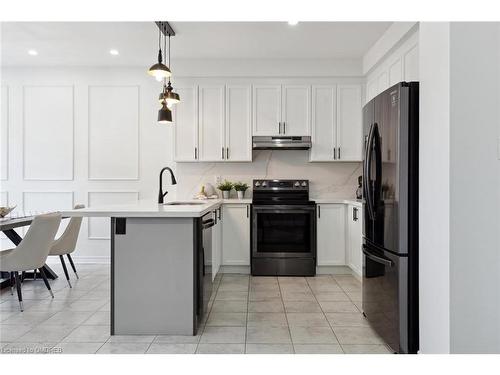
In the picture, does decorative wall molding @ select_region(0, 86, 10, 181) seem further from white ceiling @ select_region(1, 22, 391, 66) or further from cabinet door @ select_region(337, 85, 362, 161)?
cabinet door @ select_region(337, 85, 362, 161)

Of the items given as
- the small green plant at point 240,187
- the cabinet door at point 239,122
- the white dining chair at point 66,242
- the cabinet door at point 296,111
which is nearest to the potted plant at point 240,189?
the small green plant at point 240,187

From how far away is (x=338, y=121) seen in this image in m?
4.60

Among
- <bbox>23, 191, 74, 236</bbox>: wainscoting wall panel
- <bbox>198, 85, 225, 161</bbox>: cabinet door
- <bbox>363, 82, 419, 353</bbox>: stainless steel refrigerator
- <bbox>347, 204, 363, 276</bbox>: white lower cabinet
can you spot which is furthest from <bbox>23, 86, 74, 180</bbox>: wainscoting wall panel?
<bbox>363, 82, 419, 353</bbox>: stainless steel refrigerator

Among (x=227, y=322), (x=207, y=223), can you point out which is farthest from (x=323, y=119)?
(x=227, y=322)

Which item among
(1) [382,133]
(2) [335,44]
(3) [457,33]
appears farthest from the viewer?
(2) [335,44]

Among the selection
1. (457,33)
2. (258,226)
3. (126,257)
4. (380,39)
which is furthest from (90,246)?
(457,33)

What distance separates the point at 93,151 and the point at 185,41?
2.05 m

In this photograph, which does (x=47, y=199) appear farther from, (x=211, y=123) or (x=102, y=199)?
(x=211, y=123)

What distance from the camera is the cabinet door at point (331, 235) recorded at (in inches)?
172

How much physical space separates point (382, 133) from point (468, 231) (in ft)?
3.04

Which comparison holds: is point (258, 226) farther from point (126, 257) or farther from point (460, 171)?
point (460, 171)

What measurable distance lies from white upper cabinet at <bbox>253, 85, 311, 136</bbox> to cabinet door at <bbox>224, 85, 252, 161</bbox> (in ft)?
0.34

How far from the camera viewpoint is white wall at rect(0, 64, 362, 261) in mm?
4934

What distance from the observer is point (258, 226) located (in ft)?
14.1
